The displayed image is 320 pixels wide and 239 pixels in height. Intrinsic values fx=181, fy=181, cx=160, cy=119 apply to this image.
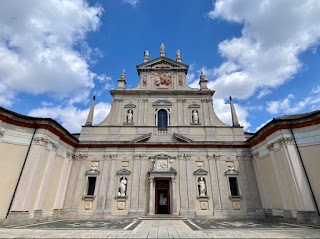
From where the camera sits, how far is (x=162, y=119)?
59.7 feet

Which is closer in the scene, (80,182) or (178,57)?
(80,182)

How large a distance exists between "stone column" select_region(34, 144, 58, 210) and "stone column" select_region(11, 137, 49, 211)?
28.0 inches

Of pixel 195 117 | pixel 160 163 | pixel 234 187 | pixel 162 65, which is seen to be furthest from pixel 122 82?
pixel 234 187

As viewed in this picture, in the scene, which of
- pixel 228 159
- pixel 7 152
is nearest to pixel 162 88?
pixel 228 159

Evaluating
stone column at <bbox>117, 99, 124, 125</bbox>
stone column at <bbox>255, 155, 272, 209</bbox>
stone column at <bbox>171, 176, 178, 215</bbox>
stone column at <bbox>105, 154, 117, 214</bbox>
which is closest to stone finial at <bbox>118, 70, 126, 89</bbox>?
stone column at <bbox>117, 99, 124, 125</bbox>

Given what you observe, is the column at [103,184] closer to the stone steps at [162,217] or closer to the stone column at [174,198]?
the stone steps at [162,217]

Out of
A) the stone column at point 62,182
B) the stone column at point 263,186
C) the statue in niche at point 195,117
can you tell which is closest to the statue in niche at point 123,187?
the stone column at point 62,182

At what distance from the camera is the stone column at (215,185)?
14.5 m

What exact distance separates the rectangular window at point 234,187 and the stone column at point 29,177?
14.7m

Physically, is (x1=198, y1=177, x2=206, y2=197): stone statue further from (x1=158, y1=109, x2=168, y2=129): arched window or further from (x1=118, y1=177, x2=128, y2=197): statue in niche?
(x1=118, y1=177, x2=128, y2=197): statue in niche

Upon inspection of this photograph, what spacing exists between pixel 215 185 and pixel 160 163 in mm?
4954

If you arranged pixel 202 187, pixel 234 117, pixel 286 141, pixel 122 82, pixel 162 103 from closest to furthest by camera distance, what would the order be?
1. pixel 286 141
2. pixel 202 187
3. pixel 234 117
4. pixel 162 103
5. pixel 122 82

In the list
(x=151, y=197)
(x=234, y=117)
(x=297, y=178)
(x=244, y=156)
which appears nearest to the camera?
(x=297, y=178)

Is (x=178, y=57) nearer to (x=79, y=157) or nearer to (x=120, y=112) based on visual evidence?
(x=120, y=112)
